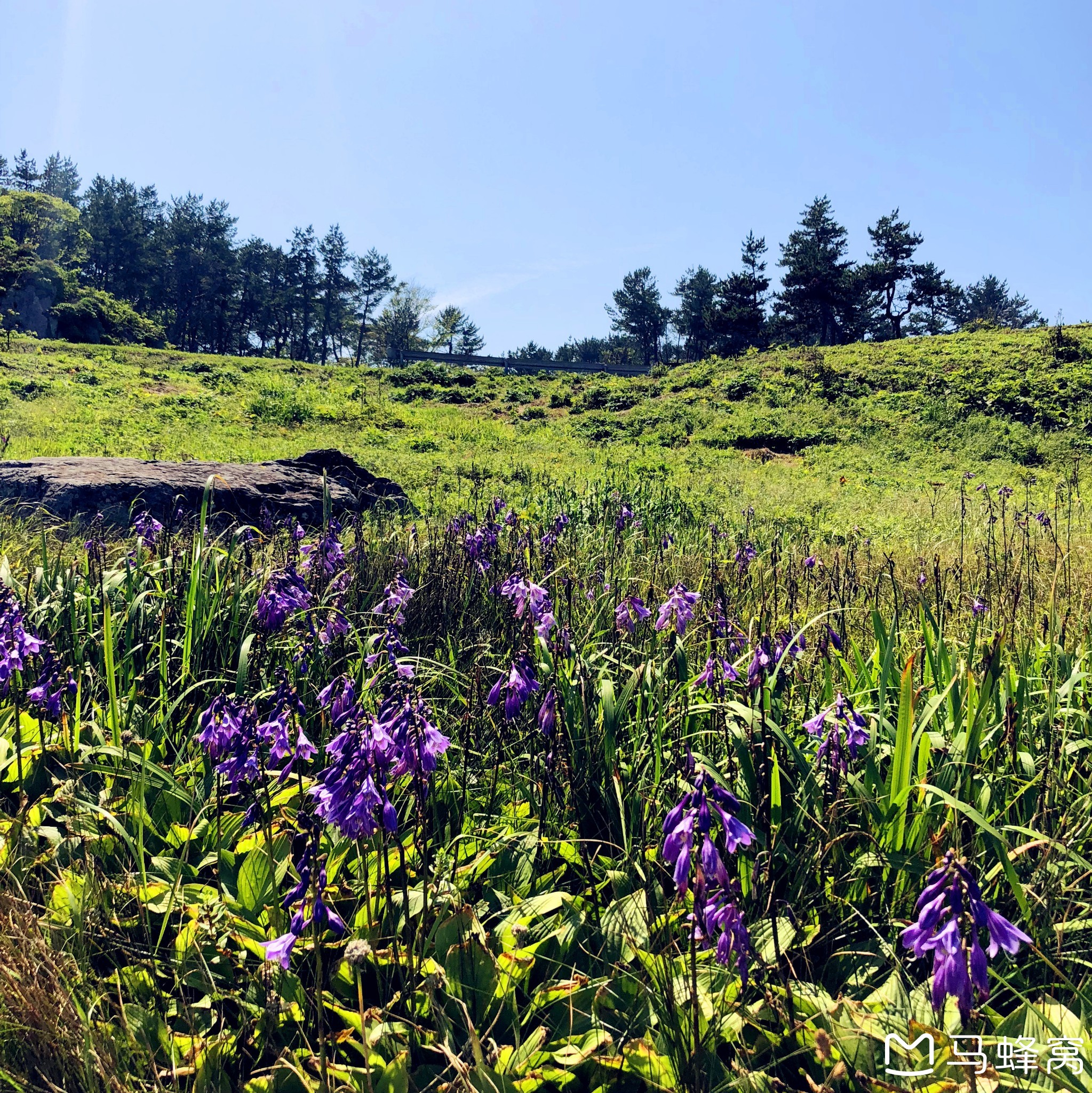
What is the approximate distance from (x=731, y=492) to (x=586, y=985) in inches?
A: 449

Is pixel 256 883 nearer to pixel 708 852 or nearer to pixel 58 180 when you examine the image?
pixel 708 852

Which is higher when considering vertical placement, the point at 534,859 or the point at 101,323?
the point at 101,323

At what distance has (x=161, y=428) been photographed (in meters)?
16.3

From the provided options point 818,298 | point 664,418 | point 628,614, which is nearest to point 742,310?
point 818,298

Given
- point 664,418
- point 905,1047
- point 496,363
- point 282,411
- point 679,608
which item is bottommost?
point 905,1047

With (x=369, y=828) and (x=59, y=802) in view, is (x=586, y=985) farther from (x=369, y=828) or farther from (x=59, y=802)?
(x=59, y=802)

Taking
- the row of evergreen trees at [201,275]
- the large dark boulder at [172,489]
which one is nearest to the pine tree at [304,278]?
the row of evergreen trees at [201,275]

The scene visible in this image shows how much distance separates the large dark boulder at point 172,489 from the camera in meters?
6.76

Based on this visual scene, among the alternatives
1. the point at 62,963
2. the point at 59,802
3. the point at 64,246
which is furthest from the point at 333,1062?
the point at 64,246

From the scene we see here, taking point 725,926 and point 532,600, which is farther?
point 532,600

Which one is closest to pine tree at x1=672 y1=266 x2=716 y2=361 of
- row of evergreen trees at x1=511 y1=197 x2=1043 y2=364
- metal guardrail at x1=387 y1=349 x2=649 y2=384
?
row of evergreen trees at x1=511 y1=197 x2=1043 y2=364

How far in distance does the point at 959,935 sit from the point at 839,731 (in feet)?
2.87

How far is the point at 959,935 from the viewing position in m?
1.12

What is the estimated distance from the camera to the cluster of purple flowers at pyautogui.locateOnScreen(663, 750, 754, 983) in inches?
52.4
